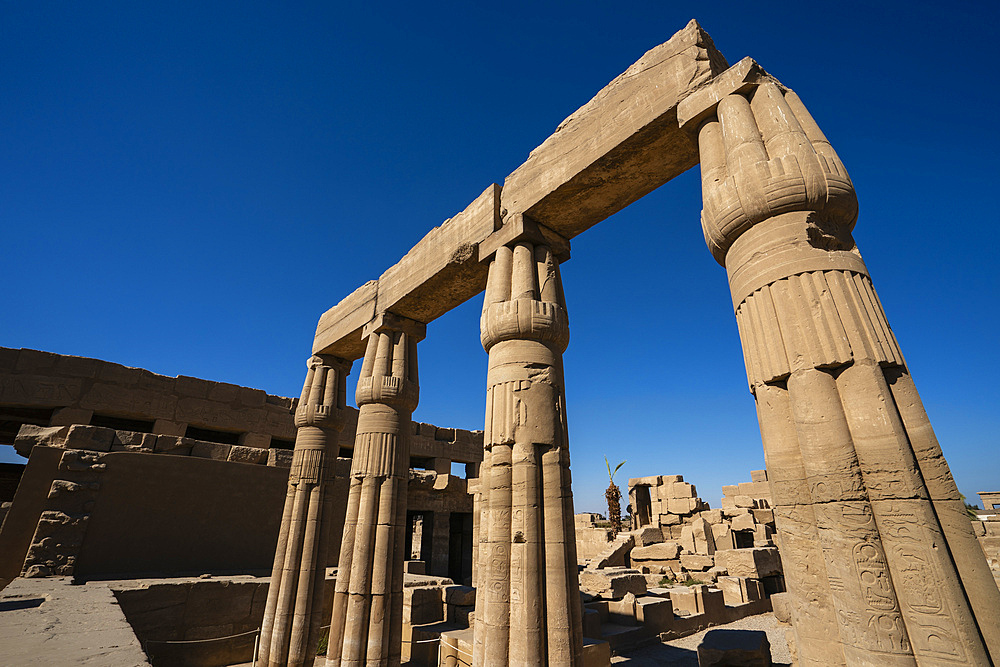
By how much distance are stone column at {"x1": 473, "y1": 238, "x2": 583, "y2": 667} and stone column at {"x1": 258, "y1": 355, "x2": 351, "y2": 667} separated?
15.5ft

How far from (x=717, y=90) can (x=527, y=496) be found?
12.7ft

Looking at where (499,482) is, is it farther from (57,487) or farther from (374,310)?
(57,487)

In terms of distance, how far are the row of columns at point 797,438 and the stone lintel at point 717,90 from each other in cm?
8

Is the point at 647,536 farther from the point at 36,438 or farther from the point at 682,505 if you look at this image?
the point at 36,438

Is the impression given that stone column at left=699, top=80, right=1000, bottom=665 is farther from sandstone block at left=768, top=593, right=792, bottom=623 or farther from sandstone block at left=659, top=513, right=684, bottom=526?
sandstone block at left=659, top=513, right=684, bottom=526

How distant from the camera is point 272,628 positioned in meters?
7.61

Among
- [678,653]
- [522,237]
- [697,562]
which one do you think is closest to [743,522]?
[697,562]

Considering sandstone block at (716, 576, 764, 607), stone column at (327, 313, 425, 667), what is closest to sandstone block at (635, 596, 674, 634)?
sandstone block at (716, 576, 764, 607)

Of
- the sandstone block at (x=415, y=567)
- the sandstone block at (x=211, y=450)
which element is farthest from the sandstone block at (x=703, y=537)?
the sandstone block at (x=211, y=450)

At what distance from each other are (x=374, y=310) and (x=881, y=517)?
731 cm

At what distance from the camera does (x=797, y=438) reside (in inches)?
105

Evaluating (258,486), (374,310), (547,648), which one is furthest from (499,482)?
(258,486)

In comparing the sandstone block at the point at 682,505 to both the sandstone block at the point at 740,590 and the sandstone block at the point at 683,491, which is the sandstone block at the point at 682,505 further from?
the sandstone block at the point at 740,590

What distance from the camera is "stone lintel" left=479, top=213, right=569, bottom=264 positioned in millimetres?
5672
